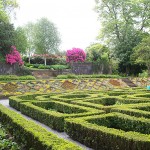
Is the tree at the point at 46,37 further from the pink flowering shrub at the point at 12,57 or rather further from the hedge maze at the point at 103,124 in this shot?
the hedge maze at the point at 103,124

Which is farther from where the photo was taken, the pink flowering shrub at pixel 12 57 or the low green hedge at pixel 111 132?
the pink flowering shrub at pixel 12 57

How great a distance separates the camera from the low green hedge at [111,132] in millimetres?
5344

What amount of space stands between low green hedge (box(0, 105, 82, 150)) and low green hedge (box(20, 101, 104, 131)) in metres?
1.06

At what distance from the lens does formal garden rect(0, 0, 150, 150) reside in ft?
20.4

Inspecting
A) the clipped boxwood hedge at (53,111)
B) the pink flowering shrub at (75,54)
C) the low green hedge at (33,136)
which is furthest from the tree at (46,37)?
the low green hedge at (33,136)

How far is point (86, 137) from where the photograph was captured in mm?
6453

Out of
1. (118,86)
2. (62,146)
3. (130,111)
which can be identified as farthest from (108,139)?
(118,86)

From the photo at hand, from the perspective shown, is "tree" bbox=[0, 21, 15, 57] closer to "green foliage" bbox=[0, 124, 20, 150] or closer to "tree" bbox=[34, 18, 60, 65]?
"tree" bbox=[34, 18, 60, 65]

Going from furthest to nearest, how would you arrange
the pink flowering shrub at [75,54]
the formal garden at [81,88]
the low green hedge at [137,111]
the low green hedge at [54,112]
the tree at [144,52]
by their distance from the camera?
the pink flowering shrub at [75,54], the tree at [144,52], the low green hedge at [54,112], the low green hedge at [137,111], the formal garden at [81,88]

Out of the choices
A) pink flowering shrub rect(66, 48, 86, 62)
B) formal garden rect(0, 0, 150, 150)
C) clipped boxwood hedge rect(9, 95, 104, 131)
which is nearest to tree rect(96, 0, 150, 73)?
formal garden rect(0, 0, 150, 150)

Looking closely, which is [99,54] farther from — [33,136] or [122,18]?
[33,136]

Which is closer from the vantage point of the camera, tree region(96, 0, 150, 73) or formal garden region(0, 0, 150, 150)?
formal garden region(0, 0, 150, 150)

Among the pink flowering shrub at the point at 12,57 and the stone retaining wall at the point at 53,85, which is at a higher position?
the pink flowering shrub at the point at 12,57

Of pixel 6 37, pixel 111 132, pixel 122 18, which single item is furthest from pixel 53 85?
pixel 122 18
